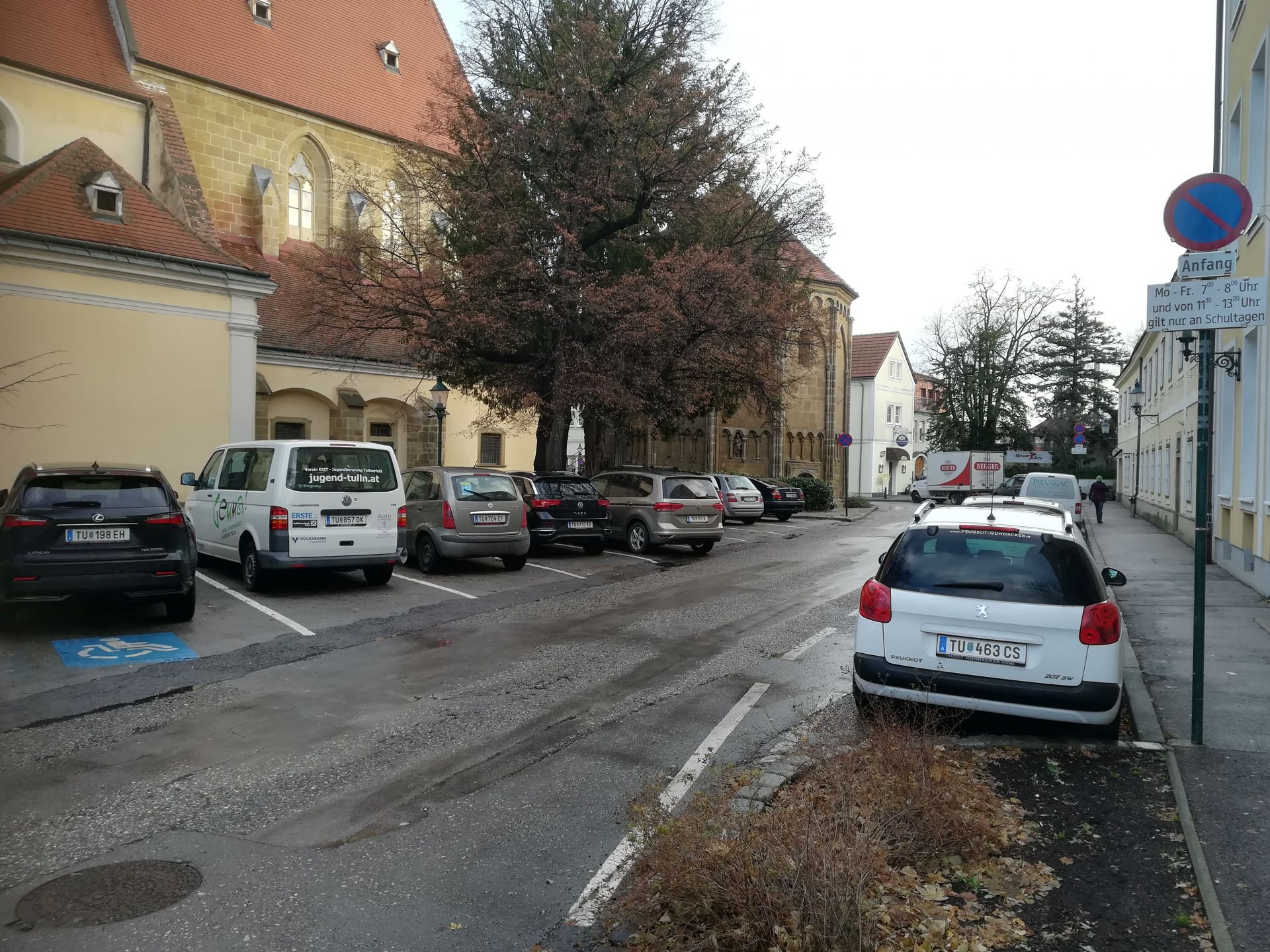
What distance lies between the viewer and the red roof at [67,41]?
78.0ft

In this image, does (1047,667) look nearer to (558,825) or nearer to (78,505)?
(558,825)

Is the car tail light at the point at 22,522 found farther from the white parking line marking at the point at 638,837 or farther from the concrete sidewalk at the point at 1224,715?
the concrete sidewalk at the point at 1224,715

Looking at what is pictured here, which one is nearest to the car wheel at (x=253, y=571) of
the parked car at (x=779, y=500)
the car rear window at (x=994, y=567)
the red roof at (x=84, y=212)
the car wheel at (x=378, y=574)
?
the car wheel at (x=378, y=574)

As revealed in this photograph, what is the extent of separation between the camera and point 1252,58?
46.5 ft

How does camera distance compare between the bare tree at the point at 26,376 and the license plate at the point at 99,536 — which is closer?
the license plate at the point at 99,536

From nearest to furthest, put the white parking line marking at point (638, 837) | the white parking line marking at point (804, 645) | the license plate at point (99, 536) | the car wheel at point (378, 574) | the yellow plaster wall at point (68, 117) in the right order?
1. the white parking line marking at point (638, 837)
2. the white parking line marking at point (804, 645)
3. the license plate at point (99, 536)
4. the car wheel at point (378, 574)
5. the yellow plaster wall at point (68, 117)

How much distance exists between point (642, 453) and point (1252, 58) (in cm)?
3179

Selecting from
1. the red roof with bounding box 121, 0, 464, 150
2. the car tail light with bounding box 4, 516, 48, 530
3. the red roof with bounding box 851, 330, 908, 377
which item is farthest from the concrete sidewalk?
the red roof with bounding box 851, 330, 908, 377

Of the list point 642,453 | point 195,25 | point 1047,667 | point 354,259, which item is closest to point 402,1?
point 195,25

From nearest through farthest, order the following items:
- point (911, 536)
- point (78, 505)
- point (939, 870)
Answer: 1. point (939, 870)
2. point (911, 536)
3. point (78, 505)

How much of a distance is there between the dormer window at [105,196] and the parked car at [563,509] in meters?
10.1

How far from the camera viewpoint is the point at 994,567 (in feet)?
20.2

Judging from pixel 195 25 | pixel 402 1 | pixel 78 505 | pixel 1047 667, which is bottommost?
pixel 1047 667

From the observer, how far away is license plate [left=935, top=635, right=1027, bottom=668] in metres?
5.87
